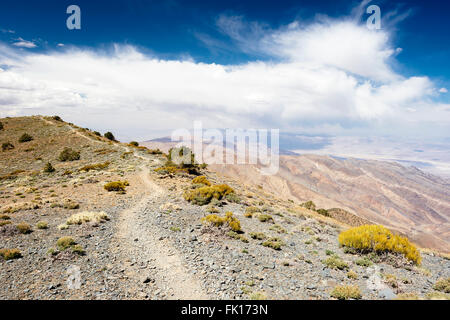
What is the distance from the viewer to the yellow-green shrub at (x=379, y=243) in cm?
1057

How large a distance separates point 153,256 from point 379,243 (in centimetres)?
1078

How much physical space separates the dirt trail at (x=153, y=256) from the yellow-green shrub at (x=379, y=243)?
8587 millimetres

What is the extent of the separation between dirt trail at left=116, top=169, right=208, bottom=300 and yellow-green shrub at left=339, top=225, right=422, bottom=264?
859 cm

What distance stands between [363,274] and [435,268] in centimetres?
582

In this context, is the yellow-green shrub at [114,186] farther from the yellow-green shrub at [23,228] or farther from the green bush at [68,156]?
the green bush at [68,156]

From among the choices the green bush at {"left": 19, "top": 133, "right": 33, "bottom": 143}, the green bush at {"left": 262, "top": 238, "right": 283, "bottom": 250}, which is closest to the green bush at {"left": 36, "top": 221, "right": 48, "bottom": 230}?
the green bush at {"left": 262, "top": 238, "right": 283, "bottom": 250}

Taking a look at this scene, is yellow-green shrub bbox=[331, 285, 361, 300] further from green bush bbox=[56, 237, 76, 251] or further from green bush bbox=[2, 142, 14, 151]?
green bush bbox=[2, 142, 14, 151]

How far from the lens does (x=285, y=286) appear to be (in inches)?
309

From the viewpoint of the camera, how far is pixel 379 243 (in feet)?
35.3

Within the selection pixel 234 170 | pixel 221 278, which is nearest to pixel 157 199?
pixel 221 278

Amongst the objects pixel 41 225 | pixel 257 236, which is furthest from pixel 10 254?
pixel 257 236

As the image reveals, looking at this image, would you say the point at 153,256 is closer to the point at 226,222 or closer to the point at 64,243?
the point at 64,243

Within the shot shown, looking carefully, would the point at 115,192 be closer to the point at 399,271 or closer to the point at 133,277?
the point at 133,277

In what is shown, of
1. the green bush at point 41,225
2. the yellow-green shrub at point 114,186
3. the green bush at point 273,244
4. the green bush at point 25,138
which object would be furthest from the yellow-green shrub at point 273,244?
the green bush at point 25,138
